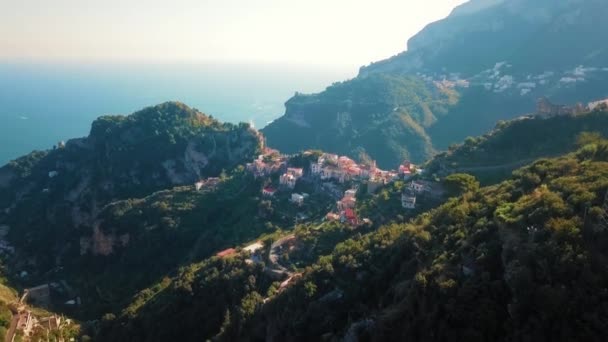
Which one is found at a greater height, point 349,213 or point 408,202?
point 408,202

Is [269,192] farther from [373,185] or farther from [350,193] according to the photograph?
[373,185]

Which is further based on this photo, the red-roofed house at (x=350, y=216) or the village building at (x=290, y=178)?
the village building at (x=290, y=178)

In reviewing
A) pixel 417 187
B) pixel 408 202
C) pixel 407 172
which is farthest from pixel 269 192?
pixel 408 202

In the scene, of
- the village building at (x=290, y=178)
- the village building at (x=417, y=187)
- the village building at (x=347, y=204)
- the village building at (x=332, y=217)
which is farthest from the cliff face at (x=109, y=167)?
the village building at (x=417, y=187)

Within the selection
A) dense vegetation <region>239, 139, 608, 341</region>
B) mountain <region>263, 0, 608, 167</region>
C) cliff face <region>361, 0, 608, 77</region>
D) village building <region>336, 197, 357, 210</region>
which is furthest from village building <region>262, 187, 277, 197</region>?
cliff face <region>361, 0, 608, 77</region>

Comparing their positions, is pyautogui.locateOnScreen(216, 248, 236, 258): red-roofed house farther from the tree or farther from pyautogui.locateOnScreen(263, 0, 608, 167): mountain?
pyautogui.locateOnScreen(263, 0, 608, 167): mountain

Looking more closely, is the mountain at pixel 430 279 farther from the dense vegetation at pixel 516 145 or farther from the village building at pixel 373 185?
the village building at pixel 373 185

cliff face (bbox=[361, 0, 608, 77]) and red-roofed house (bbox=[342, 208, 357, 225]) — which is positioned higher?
cliff face (bbox=[361, 0, 608, 77])

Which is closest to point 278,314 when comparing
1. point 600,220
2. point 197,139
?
point 600,220
